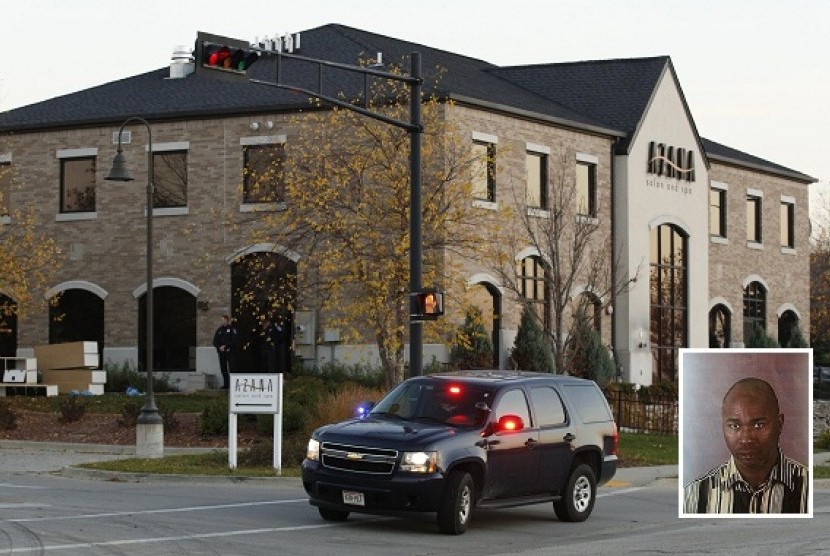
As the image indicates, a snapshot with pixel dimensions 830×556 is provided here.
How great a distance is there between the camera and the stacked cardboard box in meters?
41.7

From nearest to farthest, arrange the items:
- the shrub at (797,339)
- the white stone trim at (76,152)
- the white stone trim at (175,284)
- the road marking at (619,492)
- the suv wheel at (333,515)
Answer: the suv wheel at (333,515) → the road marking at (619,492) → the white stone trim at (175,284) → the white stone trim at (76,152) → the shrub at (797,339)

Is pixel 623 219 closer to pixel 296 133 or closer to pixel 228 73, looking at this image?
pixel 296 133

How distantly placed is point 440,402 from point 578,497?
6.94ft

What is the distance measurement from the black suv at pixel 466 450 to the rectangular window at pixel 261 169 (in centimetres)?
2434

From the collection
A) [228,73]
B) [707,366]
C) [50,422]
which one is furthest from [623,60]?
[707,366]

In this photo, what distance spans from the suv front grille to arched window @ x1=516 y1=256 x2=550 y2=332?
28593 millimetres

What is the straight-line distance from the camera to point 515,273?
41969 millimetres

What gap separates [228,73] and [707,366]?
16.4m

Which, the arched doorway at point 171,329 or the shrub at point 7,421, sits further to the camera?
the arched doorway at point 171,329

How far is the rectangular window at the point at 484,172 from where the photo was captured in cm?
3838

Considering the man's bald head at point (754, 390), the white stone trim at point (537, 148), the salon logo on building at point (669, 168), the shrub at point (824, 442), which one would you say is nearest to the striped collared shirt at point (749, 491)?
the man's bald head at point (754, 390)

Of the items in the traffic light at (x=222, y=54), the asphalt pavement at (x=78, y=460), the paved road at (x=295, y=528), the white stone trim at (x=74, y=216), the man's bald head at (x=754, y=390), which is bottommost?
the asphalt pavement at (x=78, y=460)

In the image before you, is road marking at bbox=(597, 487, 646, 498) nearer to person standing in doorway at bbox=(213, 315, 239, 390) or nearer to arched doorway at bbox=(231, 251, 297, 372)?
arched doorway at bbox=(231, 251, 297, 372)

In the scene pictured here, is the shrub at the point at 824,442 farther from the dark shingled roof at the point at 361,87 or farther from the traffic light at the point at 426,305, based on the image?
the traffic light at the point at 426,305
